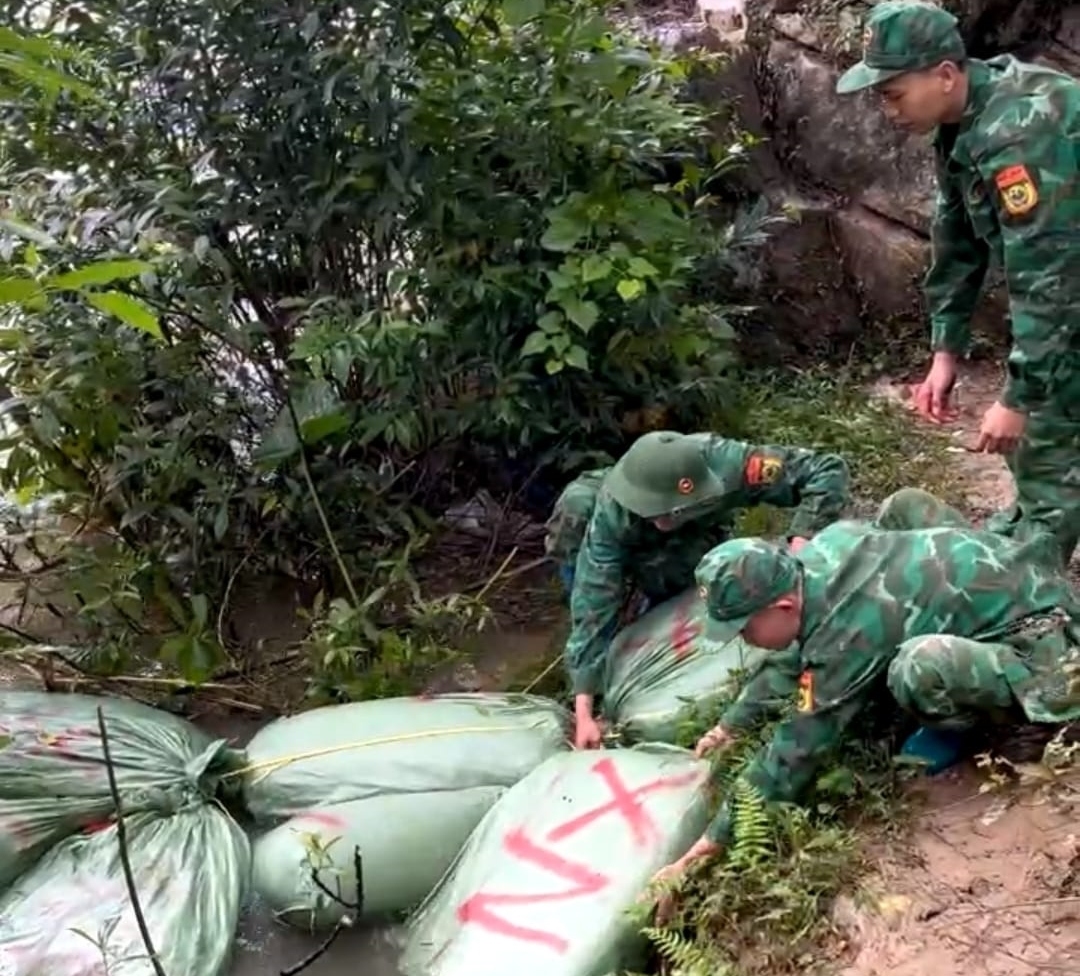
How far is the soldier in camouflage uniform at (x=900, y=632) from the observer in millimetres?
2166

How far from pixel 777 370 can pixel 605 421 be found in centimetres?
105

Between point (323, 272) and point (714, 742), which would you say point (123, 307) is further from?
point (323, 272)

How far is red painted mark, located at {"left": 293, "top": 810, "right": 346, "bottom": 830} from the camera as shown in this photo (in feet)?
8.73

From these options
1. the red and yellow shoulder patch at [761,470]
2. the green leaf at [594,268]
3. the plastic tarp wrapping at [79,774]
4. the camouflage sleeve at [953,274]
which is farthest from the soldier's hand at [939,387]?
the plastic tarp wrapping at [79,774]

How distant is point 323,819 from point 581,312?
1.30m

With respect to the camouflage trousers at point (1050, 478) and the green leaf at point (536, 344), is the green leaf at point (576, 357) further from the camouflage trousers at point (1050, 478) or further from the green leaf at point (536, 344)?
the camouflage trousers at point (1050, 478)

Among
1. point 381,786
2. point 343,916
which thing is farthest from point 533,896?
point 381,786

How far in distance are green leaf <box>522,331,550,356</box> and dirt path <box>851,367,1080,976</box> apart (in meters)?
1.39

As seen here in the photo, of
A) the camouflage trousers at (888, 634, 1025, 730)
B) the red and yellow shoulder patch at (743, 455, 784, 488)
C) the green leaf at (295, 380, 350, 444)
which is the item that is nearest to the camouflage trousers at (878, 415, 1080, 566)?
the red and yellow shoulder patch at (743, 455, 784, 488)

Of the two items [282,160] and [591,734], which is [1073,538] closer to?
[591,734]

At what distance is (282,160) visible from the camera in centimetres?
321

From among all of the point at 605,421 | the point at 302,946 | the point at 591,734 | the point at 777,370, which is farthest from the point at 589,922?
the point at 777,370

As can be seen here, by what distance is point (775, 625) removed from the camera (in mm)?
2217

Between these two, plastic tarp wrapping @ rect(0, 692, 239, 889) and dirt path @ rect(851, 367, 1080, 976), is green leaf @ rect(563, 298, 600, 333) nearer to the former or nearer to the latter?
plastic tarp wrapping @ rect(0, 692, 239, 889)
